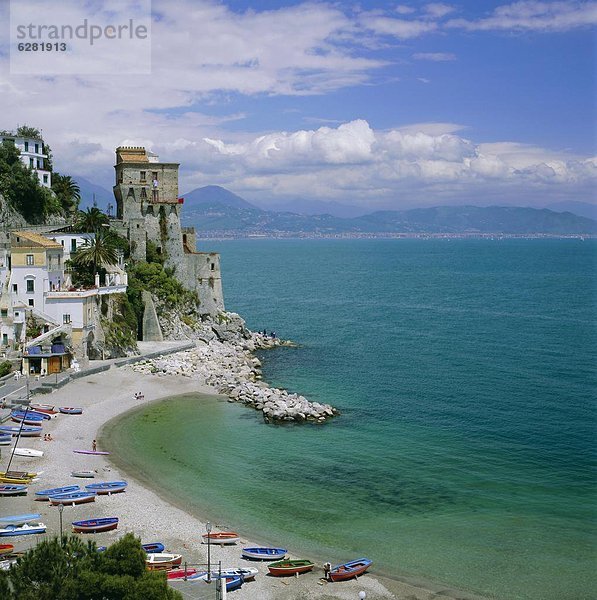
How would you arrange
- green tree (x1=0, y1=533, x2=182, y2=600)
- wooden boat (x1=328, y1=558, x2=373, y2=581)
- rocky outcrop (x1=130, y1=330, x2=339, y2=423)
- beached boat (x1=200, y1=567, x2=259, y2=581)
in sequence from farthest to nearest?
1. rocky outcrop (x1=130, y1=330, x2=339, y2=423)
2. wooden boat (x1=328, y1=558, x2=373, y2=581)
3. beached boat (x1=200, y1=567, x2=259, y2=581)
4. green tree (x1=0, y1=533, x2=182, y2=600)

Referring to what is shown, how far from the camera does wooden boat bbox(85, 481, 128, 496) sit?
3616cm

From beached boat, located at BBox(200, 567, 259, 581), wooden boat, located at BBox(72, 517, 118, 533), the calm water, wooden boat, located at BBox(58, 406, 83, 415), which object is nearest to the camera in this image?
beached boat, located at BBox(200, 567, 259, 581)

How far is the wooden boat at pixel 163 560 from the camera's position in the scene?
94.0ft

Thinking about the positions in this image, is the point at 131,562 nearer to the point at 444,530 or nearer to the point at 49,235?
the point at 444,530

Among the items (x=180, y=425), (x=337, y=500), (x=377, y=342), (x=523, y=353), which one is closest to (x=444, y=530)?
(x=337, y=500)

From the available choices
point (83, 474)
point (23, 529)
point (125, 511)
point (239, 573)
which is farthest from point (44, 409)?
point (239, 573)

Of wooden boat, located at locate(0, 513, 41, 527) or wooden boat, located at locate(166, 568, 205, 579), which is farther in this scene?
wooden boat, located at locate(0, 513, 41, 527)

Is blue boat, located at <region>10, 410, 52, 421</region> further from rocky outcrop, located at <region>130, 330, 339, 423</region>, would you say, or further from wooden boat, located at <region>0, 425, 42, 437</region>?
rocky outcrop, located at <region>130, 330, 339, 423</region>

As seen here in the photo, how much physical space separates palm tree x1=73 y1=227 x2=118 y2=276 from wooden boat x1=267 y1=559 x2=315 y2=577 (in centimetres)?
4062

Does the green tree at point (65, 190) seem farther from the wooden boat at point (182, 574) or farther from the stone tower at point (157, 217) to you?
the wooden boat at point (182, 574)

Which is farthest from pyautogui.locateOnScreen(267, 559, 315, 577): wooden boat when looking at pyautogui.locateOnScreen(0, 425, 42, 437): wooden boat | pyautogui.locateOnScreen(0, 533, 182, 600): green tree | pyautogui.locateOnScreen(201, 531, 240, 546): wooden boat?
pyautogui.locateOnScreen(0, 425, 42, 437): wooden boat

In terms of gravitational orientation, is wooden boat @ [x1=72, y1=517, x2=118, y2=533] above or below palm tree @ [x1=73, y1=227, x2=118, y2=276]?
below

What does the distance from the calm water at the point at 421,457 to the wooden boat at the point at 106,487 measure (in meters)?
3.00

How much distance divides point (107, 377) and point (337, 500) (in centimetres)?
2726
